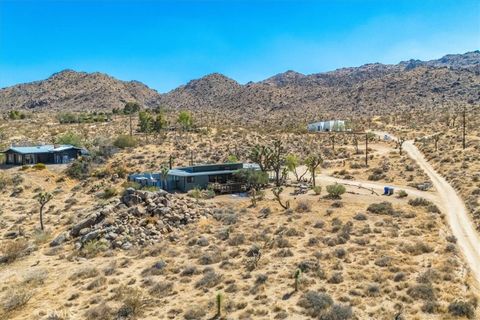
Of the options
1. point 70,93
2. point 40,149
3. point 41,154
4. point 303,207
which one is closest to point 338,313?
point 303,207

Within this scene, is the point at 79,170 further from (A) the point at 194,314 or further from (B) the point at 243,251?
(A) the point at 194,314

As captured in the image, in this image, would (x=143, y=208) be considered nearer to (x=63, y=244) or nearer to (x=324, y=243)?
(x=63, y=244)

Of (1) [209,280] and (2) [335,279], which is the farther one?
(1) [209,280]

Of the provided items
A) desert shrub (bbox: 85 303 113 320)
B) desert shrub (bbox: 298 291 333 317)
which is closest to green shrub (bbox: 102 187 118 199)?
desert shrub (bbox: 85 303 113 320)

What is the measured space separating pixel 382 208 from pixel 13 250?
3131 cm

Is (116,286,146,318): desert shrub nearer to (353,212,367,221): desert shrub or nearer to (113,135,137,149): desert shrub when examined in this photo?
(353,212,367,221): desert shrub

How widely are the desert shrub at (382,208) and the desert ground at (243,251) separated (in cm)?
14

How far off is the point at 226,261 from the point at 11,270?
15.0 metres

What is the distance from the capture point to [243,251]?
2858 centimetres

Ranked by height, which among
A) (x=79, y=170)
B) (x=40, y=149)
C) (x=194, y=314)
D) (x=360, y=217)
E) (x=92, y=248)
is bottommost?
(x=194, y=314)

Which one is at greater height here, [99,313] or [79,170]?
[79,170]

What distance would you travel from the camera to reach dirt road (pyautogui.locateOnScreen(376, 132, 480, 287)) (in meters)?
25.9

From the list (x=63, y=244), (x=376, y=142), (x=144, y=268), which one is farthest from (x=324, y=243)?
(x=376, y=142)

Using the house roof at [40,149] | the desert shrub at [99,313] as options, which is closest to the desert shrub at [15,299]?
the desert shrub at [99,313]
